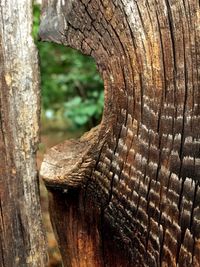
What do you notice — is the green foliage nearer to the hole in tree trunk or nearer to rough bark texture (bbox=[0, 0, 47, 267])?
the hole in tree trunk

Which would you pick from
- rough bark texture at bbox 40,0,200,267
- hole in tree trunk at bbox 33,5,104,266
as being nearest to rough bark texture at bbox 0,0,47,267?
rough bark texture at bbox 40,0,200,267

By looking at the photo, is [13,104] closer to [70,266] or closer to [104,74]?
[104,74]

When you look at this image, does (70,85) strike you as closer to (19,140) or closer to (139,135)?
(19,140)

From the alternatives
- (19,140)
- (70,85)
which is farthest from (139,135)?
(70,85)

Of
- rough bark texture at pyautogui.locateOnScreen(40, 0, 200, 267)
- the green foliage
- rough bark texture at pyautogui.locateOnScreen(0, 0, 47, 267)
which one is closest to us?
rough bark texture at pyautogui.locateOnScreen(40, 0, 200, 267)

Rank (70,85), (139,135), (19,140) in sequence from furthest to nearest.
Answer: (70,85) < (19,140) < (139,135)

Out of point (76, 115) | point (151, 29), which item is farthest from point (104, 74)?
point (76, 115)
